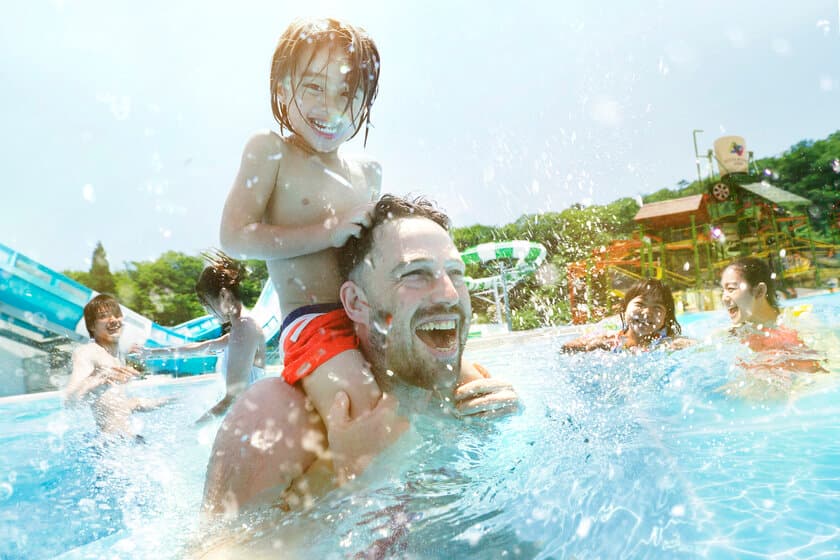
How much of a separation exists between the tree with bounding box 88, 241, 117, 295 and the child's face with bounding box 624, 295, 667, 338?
2571cm

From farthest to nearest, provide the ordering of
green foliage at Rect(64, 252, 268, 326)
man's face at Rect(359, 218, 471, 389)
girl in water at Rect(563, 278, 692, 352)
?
green foliage at Rect(64, 252, 268, 326), girl in water at Rect(563, 278, 692, 352), man's face at Rect(359, 218, 471, 389)

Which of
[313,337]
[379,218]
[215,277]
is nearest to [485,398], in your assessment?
[313,337]

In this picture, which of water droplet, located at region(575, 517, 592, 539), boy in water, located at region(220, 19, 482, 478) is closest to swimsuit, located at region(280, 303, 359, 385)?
boy in water, located at region(220, 19, 482, 478)

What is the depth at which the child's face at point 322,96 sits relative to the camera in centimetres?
208

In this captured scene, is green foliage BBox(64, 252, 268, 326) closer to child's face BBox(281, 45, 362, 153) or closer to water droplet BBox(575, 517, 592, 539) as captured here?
child's face BBox(281, 45, 362, 153)

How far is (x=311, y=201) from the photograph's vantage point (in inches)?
87.4

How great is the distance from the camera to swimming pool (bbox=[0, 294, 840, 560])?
149cm

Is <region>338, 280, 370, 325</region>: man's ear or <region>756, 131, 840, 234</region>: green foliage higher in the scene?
<region>756, 131, 840, 234</region>: green foliage

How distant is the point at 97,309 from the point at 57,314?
326 inches

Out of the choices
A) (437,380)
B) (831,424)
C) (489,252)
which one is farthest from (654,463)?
(489,252)

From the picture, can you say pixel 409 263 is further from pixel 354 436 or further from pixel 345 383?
pixel 354 436

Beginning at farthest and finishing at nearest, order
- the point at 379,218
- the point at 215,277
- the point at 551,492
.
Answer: the point at 215,277, the point at 379,218, the point at 551,492

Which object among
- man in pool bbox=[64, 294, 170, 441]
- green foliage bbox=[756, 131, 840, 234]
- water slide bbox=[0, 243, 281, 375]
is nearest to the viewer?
man in pool bbox=[64, 294, 170, 441]

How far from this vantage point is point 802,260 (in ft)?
43.3
